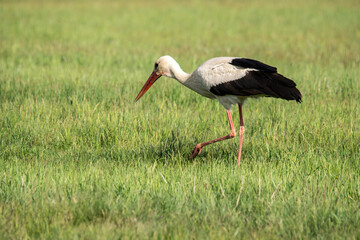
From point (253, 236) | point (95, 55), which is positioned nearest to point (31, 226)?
point (253, 236)

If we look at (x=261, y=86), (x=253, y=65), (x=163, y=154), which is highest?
(x=253, y=65)

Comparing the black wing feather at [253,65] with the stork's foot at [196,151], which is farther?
the stork's foot at [196,151]

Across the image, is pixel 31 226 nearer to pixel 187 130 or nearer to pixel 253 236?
pixel 253 236

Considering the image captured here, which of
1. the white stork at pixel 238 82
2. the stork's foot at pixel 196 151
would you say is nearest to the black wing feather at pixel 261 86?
the white stork at pixel 238 82

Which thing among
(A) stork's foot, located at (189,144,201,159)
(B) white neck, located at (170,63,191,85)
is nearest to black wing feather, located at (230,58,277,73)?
(B) white neck, located at (170,63,191,85)

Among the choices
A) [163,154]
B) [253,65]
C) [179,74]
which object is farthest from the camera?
[179,74]

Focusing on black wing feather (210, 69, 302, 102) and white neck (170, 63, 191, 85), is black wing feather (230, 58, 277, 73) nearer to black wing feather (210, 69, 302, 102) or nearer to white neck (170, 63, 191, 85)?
black wing feather (210, 69, 302, 102)

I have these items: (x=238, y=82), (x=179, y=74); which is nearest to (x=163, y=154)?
(x=179, y=74)

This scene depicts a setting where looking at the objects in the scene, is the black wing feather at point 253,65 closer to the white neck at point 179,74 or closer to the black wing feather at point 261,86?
the black wing feather at point 261,86

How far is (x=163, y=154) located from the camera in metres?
5.11

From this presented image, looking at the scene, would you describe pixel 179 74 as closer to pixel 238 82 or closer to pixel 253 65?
pixel 238 82

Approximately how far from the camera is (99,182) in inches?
159

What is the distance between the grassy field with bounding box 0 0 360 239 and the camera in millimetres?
3434

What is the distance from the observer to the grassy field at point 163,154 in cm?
343
